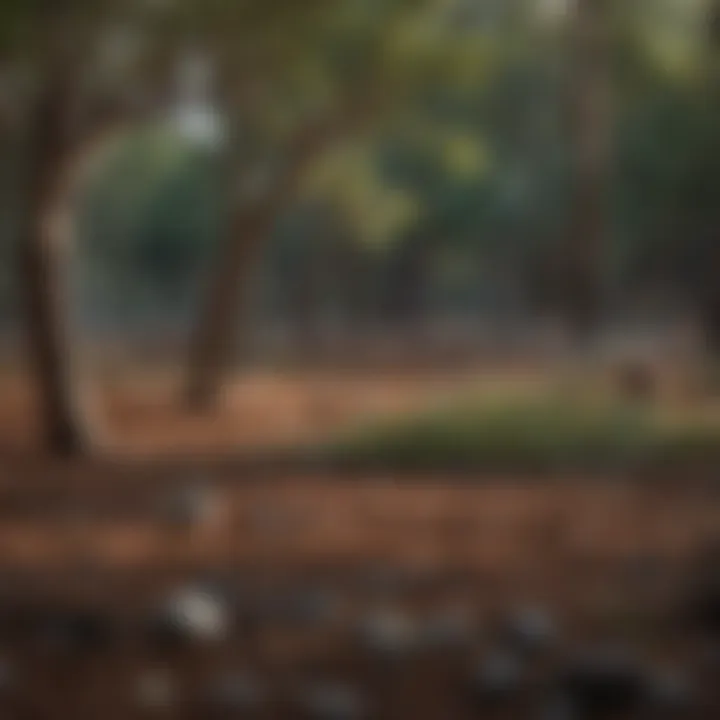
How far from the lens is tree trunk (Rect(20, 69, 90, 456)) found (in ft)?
11.0

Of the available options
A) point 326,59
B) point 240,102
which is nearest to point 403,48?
point 326,59

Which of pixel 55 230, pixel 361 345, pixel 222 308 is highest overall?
pixel 55 230

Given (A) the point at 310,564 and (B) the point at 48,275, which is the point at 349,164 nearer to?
(B) the point at 48,275

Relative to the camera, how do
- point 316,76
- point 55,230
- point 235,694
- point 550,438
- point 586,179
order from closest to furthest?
point 235,694
point 586,179
point 550,438
point 316,76
point 55,230

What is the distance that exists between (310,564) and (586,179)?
3.01ft

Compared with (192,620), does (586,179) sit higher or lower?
higher

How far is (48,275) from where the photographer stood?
3.48m

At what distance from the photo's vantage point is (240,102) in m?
2.92

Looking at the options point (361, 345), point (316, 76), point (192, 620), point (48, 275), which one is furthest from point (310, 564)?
point (48, 275)

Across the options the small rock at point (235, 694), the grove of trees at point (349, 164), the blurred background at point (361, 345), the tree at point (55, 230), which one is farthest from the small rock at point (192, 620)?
the tree at point (55, 230)

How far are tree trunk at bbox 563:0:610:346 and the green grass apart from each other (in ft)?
0.53

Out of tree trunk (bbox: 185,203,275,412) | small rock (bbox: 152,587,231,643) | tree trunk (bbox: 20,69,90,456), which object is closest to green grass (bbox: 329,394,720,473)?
tree trunk (bbox: 185,203,275,412)

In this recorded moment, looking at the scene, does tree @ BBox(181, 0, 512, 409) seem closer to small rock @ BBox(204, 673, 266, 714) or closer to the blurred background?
the blurred background

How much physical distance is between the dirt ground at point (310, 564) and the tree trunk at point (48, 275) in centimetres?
13
